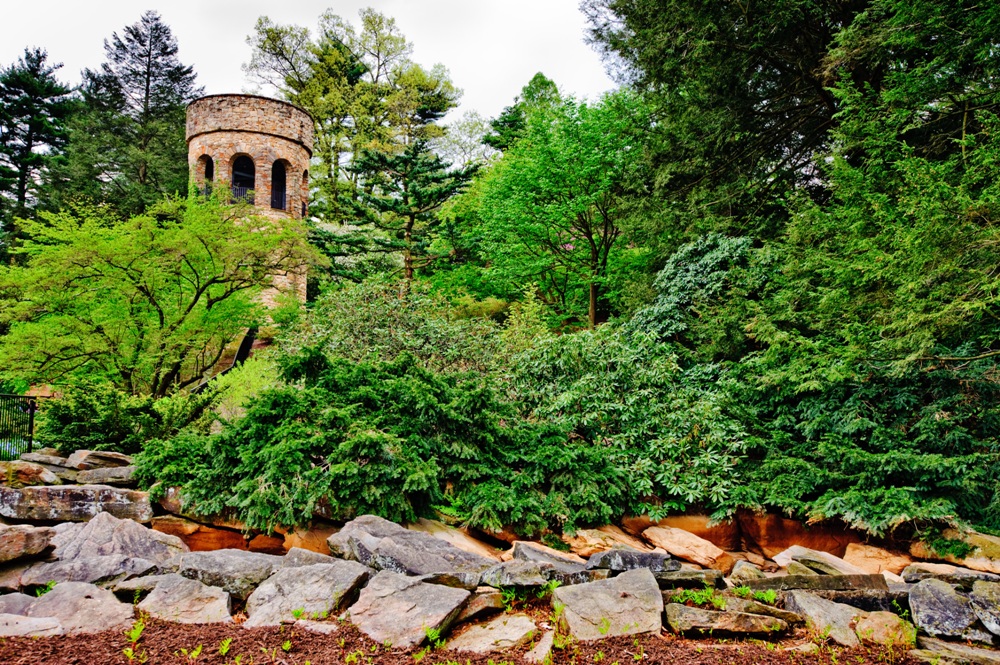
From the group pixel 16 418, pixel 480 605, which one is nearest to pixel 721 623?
pixel 480 605

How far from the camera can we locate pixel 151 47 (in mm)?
30734

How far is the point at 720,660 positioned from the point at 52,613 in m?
4.05

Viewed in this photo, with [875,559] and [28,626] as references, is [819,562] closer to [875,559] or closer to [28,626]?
[875,559]

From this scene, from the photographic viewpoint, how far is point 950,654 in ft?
11.7

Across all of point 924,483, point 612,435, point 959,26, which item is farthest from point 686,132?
point 924,483

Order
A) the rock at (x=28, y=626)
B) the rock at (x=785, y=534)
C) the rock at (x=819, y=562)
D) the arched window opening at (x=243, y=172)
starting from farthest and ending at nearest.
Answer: the arched window opening at (x=243, y=172), the rock at (x=785, y=534), the rock at (x=819, y=562), the rock at (x=28, y=626)

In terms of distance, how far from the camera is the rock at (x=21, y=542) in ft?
14.7

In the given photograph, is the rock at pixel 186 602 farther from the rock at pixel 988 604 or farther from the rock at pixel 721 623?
the rock at pixel 721 623

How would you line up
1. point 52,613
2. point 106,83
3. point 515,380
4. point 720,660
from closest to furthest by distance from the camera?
point 720,660 < point 52,613 < point 515,380 < point 106,83

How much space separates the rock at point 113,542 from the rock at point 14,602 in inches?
27.8

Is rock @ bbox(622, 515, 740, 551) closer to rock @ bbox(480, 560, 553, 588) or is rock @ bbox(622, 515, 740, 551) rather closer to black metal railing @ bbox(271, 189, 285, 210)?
rock @ bbox(480, 560, 553, 588)

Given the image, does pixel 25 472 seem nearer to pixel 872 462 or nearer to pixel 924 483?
pixel 872 462

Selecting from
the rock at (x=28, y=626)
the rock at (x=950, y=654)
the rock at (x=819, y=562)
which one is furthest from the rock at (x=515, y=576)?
the rock at (x=819, y=562)

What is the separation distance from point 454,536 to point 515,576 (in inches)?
79.4
